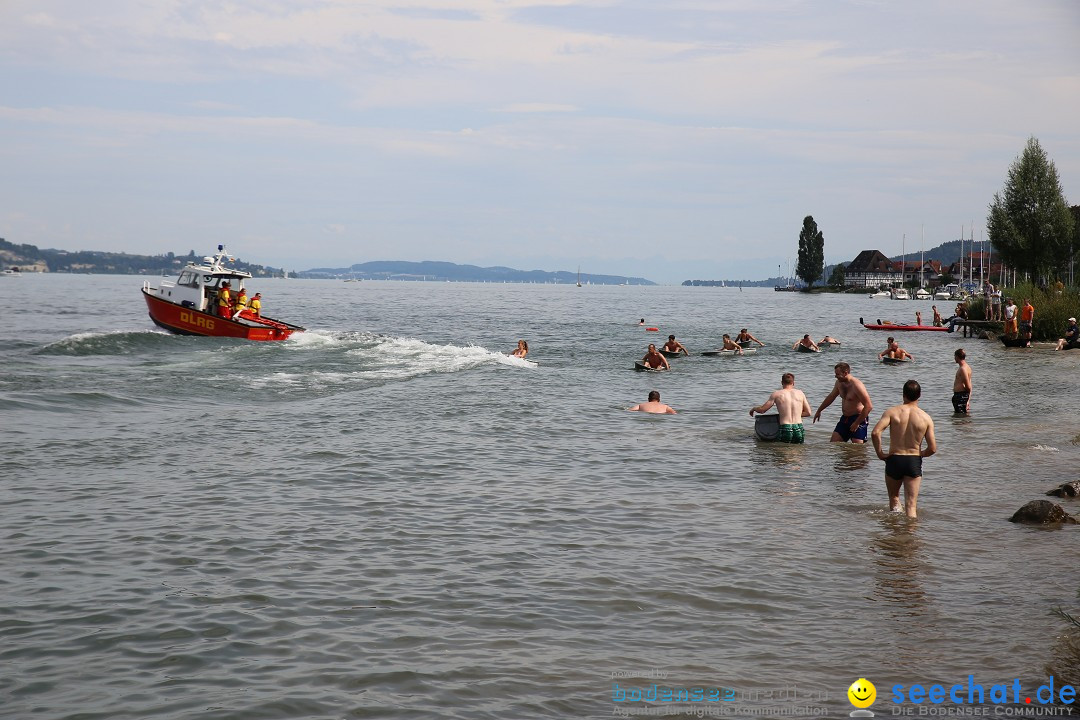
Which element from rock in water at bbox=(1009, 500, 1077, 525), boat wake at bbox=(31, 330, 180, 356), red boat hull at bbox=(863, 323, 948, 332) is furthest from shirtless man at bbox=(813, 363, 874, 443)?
red boat hull at bbox=(863, 323, 948, 332)

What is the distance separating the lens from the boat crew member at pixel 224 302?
3931 centimetres

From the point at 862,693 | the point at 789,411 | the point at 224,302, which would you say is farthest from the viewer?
the point at 224,302

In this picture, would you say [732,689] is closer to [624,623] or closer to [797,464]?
[624,623]

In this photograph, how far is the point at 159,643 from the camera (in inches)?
295

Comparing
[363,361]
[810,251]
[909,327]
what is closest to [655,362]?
[363,361]

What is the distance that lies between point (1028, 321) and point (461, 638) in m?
39.4

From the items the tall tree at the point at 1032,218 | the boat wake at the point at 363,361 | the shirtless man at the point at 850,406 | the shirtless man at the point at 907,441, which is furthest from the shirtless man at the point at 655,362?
the tall tree at the point at 1032,218

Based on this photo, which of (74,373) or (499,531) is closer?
(499,531)

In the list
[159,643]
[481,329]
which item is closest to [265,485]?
[159,643]

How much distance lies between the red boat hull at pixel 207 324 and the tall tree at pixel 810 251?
15466 cm

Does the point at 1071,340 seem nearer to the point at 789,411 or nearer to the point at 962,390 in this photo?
the point at 962,390

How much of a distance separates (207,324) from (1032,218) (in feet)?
199

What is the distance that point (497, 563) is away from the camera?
9.62 m

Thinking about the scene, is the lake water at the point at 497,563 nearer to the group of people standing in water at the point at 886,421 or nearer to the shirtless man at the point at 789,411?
the group of people standing in water at the point at 886,421
